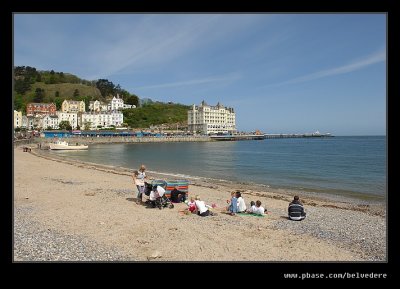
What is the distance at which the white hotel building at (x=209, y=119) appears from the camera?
539 feet

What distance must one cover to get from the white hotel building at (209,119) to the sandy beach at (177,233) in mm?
149943

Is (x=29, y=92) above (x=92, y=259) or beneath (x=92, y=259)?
above

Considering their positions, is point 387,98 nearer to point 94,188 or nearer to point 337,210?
point 337,210

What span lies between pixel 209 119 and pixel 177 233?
524 feet

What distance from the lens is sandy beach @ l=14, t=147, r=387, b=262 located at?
23.2 feet

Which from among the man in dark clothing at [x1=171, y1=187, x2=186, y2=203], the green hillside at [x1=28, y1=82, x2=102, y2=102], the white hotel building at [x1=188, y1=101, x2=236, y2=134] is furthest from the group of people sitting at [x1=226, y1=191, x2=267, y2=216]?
the green hillside at [x1=28, y1=82, x2=102, y2=102]

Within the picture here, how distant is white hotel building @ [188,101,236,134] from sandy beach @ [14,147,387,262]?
14994 cm

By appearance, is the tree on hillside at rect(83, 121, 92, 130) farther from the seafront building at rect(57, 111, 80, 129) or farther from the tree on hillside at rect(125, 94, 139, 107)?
the tree on hillside at rect(125, 94, 139, 107)

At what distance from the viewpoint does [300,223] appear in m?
10.6

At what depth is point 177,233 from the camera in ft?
28.3

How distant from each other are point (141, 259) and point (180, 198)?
6.38 meters

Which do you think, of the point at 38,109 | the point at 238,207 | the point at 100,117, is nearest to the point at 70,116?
the point at 100,117
